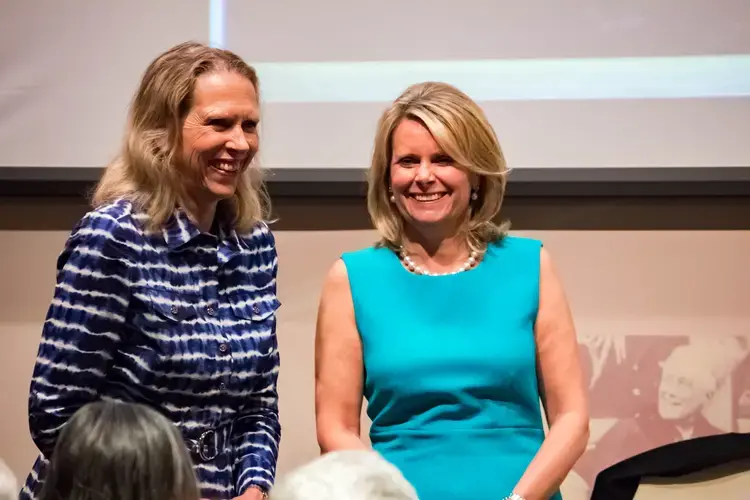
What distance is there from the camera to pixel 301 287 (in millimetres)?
3027

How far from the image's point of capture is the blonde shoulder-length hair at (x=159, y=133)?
1.75 meters

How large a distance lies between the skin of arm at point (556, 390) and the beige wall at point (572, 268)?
99cm

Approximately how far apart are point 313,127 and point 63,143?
74 centimetres

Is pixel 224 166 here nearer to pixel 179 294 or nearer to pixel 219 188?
pixel 219 188

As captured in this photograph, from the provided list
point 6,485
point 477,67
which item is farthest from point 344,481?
point 477,67

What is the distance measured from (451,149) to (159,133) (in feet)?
1.79

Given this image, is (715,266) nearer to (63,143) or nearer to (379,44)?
(379,44)

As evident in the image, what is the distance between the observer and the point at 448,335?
6.25 ft

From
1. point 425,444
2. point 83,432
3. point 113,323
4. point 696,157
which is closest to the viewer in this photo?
point 83,432

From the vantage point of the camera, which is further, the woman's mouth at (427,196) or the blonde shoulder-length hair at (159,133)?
the woman's mouth at (427,196)

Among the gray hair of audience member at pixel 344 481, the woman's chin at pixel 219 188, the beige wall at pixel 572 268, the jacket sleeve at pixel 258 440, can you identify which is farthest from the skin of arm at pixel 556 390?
the beige wall at pixel 572 268

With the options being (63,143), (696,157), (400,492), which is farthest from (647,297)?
(400,492)

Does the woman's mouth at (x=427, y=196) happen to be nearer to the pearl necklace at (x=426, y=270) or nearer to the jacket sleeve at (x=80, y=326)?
the pearl necklace at (x=426, y=270)

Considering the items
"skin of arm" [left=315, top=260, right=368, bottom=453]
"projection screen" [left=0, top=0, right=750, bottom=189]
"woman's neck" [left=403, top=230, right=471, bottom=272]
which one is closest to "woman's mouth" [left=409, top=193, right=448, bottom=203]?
"woman's neck" [left=403, top=230, right=471, bottom=272]
